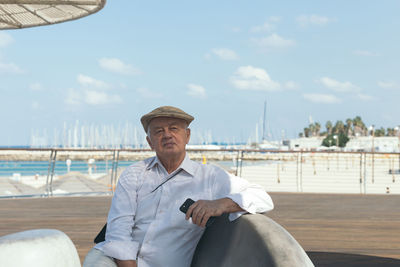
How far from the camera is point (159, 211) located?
1607 millimetres

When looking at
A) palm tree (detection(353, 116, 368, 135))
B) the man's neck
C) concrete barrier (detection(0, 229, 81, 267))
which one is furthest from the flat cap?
palm tree (detection(353, 116, 368, 135))

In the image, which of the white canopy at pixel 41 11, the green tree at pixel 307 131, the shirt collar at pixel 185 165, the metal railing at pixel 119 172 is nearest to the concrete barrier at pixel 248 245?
the shirt collar at pixel 185 165

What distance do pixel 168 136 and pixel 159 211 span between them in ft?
0.96

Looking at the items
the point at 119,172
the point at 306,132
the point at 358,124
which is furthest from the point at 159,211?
the point at 306,132

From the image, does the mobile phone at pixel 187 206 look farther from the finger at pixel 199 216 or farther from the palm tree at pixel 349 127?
the palm tree at pixel 349 127

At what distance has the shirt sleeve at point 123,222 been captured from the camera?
5.08ft

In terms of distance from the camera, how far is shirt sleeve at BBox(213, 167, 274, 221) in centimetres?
141

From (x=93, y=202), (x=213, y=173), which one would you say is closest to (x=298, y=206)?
(x=93, y=202)

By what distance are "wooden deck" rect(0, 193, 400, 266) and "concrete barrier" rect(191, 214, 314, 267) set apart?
131 cm

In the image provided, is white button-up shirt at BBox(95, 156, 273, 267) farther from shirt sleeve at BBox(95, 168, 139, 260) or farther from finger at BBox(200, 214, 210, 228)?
finger at BBox(200, 214, 210, 228)

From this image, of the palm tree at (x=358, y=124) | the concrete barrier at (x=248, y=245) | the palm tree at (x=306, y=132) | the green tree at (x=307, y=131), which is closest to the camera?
the concrete barrier at (x=248, y=245)

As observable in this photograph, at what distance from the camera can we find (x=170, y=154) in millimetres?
1711

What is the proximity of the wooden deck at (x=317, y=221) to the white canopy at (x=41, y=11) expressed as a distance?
1625 mm

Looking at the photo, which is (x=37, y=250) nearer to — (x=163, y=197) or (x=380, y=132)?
(x=163, y=197)
